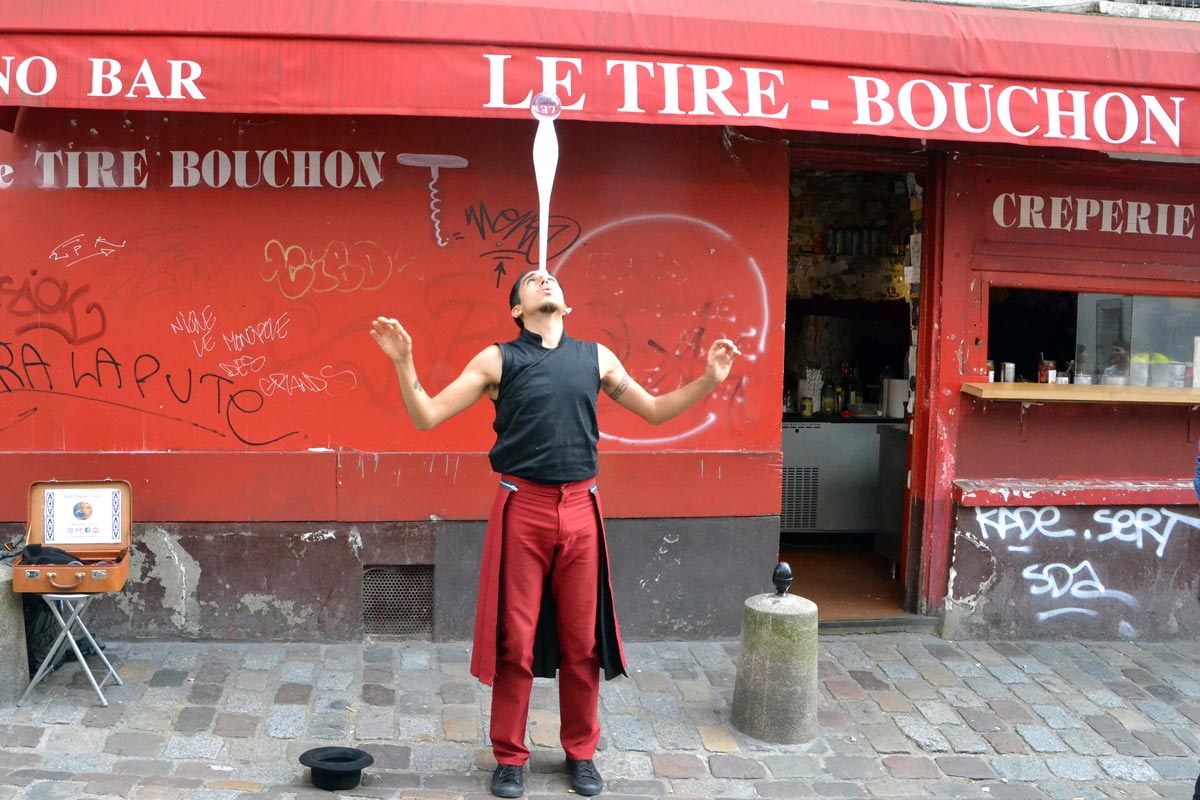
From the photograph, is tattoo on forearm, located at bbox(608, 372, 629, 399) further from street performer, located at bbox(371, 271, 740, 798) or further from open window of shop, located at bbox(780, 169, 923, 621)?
open window of shop, located at bbox(780, 169, 923, 621)

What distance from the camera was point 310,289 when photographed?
588 cm

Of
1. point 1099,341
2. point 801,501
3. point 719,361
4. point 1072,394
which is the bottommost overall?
point 801,501

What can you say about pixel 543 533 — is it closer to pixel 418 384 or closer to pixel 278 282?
pixel 418 384

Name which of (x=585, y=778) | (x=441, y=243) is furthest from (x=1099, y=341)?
(x=585, y=778)

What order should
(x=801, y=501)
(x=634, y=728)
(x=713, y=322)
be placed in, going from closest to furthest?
(x=634, y=728) < (x=713, y=322) < (x=801, y=501)

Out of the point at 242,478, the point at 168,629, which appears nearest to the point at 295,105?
the point at 242,478

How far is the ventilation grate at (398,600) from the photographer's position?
604 centimetres

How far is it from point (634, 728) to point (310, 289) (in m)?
2.76

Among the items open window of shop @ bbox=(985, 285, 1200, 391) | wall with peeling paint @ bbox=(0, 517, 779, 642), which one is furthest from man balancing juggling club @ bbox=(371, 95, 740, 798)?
open window of shop @ bbox=(985, 285, 1200, 391)

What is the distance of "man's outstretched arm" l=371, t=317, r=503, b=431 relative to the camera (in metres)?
4.01

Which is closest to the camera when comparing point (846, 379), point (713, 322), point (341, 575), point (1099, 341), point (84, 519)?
point (84, 519)

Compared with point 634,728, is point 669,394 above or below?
above

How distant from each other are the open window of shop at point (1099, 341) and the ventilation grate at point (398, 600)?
3.59 m

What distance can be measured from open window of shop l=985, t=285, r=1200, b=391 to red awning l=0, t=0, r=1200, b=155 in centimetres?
123
